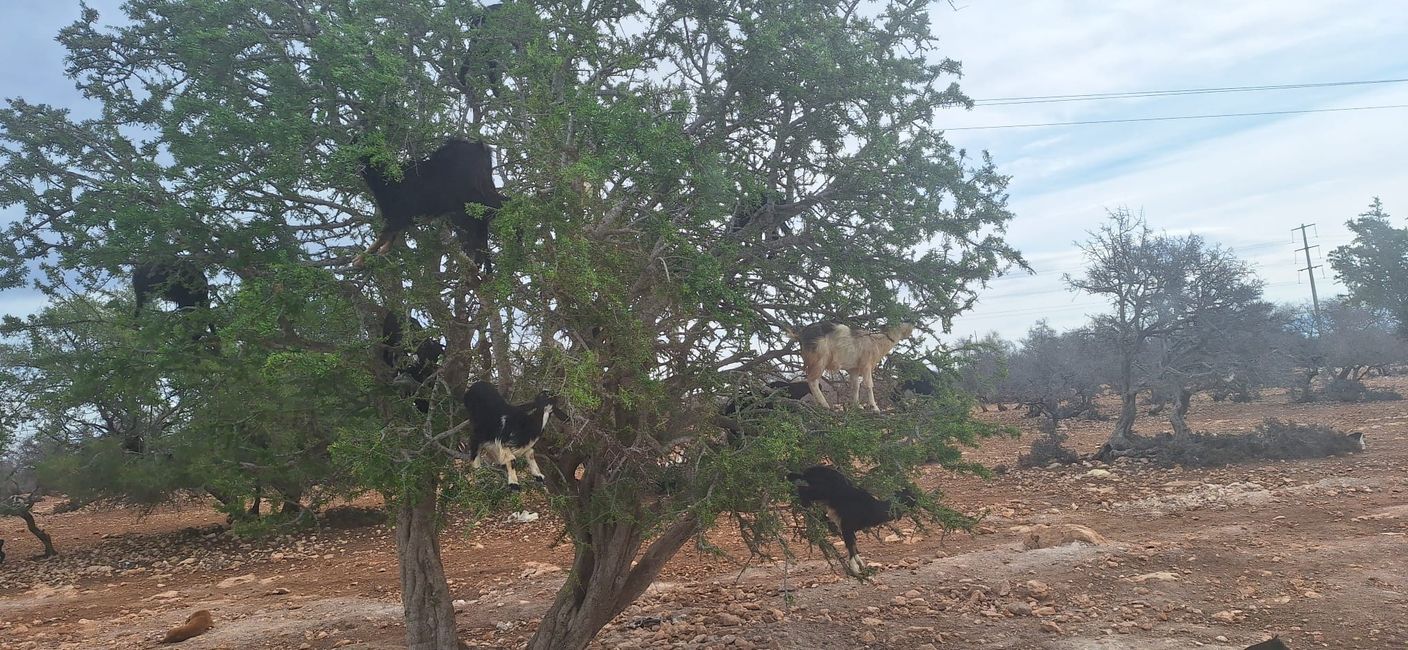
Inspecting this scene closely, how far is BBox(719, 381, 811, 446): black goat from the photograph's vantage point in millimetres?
5430

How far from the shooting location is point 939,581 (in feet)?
29.6

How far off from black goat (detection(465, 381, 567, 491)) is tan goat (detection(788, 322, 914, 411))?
1.86 m

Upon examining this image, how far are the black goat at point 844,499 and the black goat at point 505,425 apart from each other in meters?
1.64

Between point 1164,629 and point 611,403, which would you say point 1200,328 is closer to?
point 1164,629

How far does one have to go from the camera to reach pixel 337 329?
5316 millimetres

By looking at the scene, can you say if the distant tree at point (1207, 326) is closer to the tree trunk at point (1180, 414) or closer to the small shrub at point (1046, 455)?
the tree trunk at point (1180, 414)

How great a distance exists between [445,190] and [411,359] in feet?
4.08

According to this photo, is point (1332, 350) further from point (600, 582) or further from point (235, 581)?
point (235, 581)

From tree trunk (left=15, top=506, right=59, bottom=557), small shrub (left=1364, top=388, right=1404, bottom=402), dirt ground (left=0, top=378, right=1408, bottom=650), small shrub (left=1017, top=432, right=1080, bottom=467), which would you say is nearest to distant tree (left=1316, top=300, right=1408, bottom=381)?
small shrub (left=1364, top=388, right=1404, bottom=402)

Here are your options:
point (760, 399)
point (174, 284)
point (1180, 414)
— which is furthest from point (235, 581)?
point (1180, 414)

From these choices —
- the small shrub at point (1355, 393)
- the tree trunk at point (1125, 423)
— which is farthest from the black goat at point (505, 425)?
the small shrub at point (1355, 393)

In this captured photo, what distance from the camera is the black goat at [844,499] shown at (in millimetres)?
5199

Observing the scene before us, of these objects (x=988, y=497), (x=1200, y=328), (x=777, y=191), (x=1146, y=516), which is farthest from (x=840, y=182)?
(x=1200, y=328)

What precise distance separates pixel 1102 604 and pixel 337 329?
7.00 m
